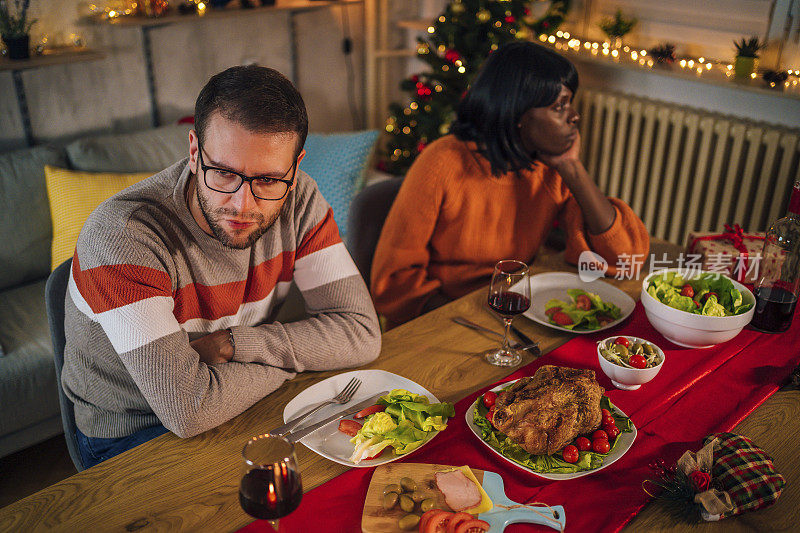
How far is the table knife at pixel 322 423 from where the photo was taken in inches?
42.0

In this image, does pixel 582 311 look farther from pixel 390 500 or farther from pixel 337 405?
pixel 390 500

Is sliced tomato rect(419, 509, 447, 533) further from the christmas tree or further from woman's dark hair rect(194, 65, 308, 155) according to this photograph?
the christmas tree

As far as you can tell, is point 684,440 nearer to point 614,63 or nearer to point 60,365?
point 60,365

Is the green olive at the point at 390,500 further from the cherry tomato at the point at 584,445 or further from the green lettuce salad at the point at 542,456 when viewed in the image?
the cherry tomato at the point at 584,445

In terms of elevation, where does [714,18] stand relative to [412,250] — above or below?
above

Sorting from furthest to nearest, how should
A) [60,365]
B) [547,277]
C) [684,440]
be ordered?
[547,277] < [60,365] < [684,440]

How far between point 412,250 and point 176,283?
71 cm

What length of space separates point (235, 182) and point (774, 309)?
1.14 meters

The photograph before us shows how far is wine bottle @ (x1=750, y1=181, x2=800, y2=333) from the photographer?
1412mm

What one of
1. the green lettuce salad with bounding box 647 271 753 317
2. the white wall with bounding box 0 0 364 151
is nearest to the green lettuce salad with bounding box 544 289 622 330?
the green lettuce salad with bounding box 647 271 753 317

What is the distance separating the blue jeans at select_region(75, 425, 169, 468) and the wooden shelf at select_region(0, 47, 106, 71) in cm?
173

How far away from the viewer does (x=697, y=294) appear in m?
1.45

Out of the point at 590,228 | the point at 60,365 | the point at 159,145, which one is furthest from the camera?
the point at 159,145

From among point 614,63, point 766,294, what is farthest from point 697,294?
point 614,63
